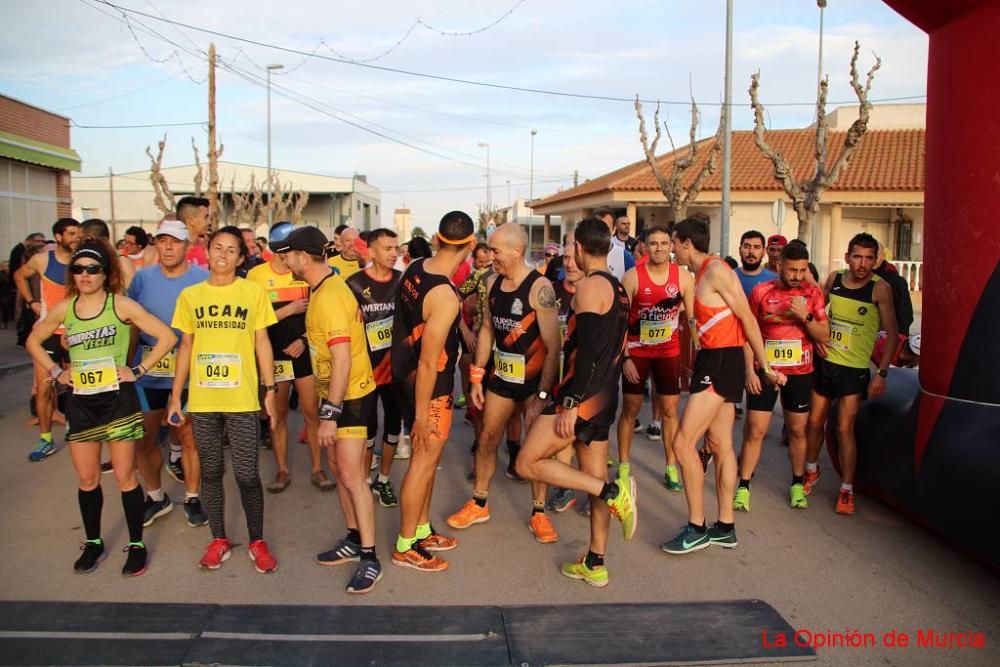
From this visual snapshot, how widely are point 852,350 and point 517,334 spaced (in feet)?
8.31

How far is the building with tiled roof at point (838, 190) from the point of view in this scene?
25219 mm

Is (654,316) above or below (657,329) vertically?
above

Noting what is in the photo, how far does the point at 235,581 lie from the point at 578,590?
6.33 ft

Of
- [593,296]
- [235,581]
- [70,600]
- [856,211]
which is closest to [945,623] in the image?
[593,296]

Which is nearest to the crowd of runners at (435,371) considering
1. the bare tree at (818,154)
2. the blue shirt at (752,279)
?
the blue shirt at (752,279)

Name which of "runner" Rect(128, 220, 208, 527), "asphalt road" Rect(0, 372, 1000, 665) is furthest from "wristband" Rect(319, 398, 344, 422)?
"runner" Rect(128, 220, 208, 527)

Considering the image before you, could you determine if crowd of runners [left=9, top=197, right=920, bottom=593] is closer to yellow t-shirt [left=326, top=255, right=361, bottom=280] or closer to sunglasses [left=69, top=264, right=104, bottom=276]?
sunglasses [left=69, top=264, right=104, bottom=276]

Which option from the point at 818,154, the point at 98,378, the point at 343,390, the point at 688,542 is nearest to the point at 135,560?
the point at 98,378

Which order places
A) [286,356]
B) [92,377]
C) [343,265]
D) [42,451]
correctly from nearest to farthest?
1. [92,377]
2. [286,356]
3. [42,451]
4. [343,265]

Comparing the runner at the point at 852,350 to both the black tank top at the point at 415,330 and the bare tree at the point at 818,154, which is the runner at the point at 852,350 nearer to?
the black tank top at the point at 415,330

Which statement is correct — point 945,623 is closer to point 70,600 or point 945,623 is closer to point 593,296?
point 593,296

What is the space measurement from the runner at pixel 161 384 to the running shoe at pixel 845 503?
14.6 ft

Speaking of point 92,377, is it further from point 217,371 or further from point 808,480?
point 808,480

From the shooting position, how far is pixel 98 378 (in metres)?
4.21
